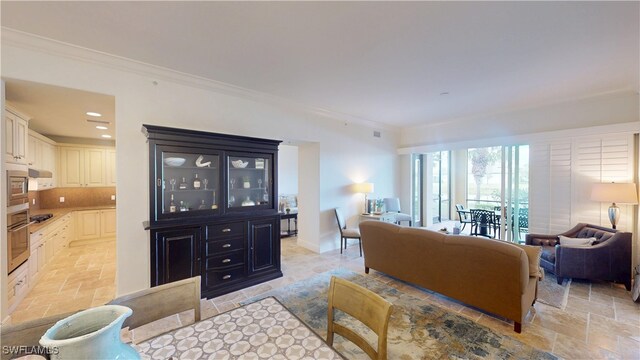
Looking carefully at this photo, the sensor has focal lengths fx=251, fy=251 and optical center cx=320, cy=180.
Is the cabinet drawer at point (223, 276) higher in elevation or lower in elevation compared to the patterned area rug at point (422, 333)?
higher

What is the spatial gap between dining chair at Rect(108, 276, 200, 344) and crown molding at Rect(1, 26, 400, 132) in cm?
277

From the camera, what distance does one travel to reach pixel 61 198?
5688 mm

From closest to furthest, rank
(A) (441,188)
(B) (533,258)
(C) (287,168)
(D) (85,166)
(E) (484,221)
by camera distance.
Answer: (B) (533,258) → (D) (85,166) → (E) (484,221) → (C) (287,168) → (A) (441,188)

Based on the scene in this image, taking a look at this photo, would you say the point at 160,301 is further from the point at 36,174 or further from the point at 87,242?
the point at 87,242

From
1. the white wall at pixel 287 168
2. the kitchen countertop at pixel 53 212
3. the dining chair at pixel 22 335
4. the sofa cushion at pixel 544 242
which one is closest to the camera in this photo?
the dining chair at pixel 22 335

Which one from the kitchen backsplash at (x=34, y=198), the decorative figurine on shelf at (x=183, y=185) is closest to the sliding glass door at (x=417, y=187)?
the decorative figurine on shelf at (x=183, y=185)

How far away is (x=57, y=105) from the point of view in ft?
10.6

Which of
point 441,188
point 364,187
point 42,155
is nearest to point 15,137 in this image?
point 42,155

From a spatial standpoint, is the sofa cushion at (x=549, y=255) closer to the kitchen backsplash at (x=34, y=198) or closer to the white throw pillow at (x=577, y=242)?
the white throw pillow at (x=577, y=242)

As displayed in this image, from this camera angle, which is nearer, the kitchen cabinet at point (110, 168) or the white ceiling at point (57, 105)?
the white ceiling at point (57, 105)

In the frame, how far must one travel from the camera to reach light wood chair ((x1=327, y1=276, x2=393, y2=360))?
3.95ft

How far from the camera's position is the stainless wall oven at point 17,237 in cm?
268

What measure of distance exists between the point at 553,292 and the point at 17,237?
6.63m

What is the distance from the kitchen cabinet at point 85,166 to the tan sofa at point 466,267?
254 inches
